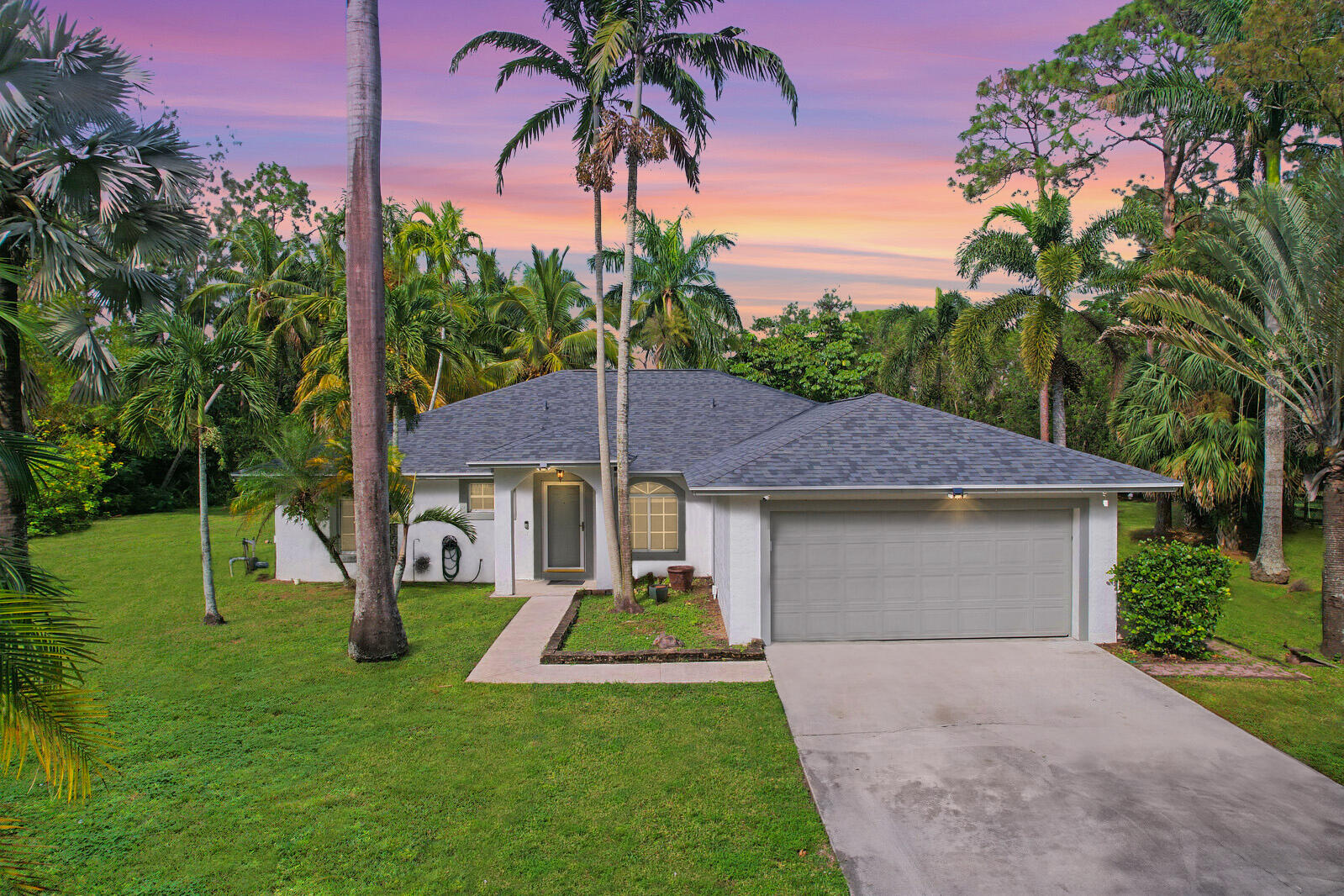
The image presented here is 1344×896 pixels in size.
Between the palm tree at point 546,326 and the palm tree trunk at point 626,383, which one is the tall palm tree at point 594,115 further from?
the palm tree at point 546,326

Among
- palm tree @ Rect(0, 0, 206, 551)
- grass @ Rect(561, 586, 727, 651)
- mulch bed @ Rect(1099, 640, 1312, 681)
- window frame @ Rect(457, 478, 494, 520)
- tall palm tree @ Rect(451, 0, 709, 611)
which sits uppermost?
tall palm tree @ Rect(451, 0, 709, 611)

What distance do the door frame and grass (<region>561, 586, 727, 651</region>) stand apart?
77.8 inches

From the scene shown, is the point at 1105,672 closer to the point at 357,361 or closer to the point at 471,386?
the point at 357,361

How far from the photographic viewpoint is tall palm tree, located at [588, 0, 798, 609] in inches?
499

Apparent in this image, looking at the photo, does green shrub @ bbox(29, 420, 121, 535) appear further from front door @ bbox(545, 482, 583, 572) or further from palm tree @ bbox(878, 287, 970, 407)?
palm tree @ bbox(878, 287, 970, 407)

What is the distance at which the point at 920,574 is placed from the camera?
11414 mm

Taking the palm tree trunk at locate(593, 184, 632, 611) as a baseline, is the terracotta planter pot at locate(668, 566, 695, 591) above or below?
below

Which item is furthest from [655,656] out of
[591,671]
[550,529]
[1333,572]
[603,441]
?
[1333,572]

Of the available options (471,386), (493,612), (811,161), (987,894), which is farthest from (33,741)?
(471,386)

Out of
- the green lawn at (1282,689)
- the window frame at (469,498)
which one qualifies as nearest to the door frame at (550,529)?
the window frame at (469,498)

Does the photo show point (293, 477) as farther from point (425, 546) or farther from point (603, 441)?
point (603, 441)

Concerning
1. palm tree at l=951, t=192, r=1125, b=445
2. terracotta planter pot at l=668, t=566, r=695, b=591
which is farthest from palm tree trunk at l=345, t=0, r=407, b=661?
palm tree at l=951, t=192, r=1125, b=445

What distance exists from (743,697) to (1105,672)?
A: 503cm

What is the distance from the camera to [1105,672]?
9.91m
